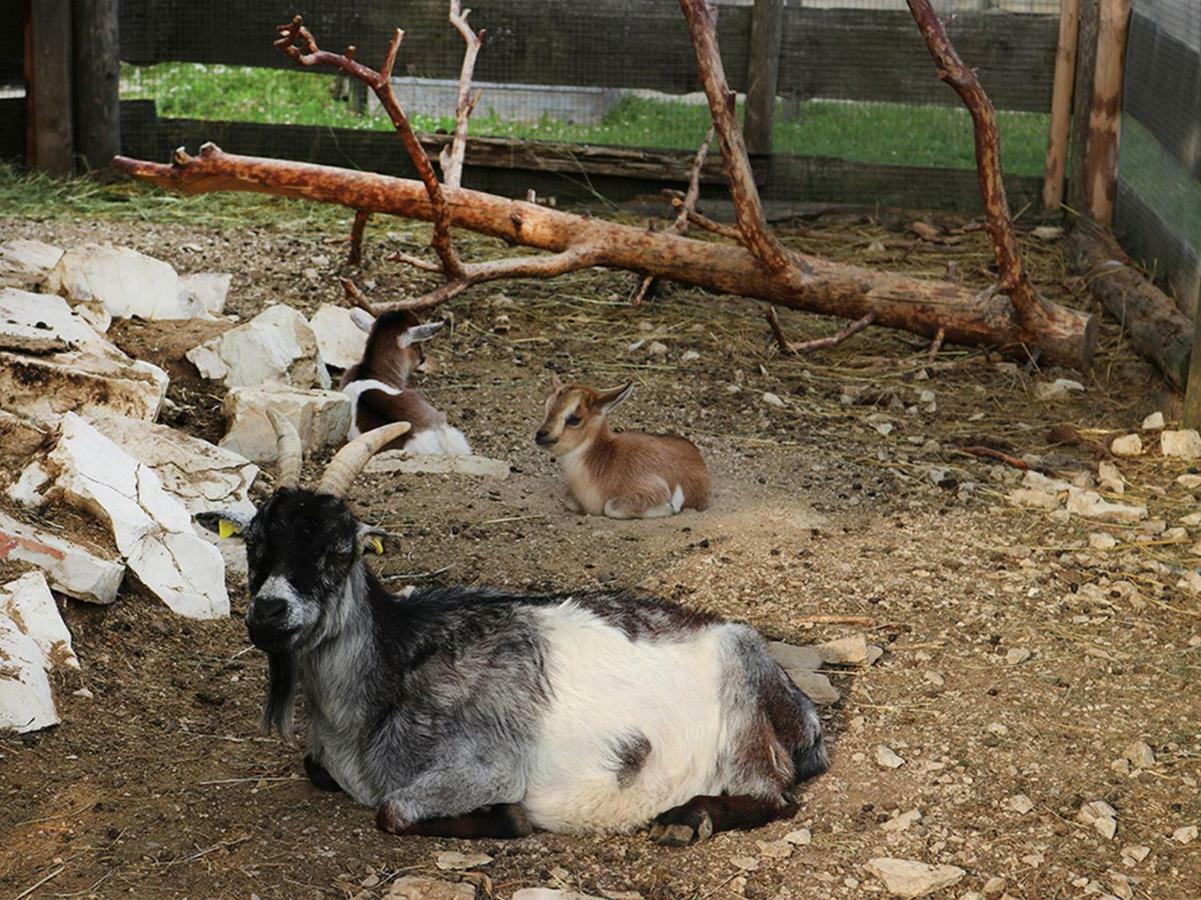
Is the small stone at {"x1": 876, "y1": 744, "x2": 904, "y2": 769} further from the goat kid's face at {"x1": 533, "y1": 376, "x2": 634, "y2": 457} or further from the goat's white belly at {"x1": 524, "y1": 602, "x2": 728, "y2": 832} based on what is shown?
the goat kid's face at {"x1": 533, "y1": 376, "x2": 634, "y2": 457}

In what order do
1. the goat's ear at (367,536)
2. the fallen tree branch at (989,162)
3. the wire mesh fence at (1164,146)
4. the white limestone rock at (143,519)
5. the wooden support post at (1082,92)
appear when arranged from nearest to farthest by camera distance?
the goat's ear at (367,536)
the white limestone rock at (143,519)
the fallen tree branch at (989,162)
the wire mesh fence at (1164,146)
the wooden support post at (1082,92)

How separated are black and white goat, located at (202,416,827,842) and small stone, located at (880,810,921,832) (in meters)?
0.25

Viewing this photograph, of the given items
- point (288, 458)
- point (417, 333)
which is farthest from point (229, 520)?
point (417, 333)

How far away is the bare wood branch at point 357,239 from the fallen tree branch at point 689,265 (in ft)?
0.71

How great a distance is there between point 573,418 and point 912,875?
9.93 feet

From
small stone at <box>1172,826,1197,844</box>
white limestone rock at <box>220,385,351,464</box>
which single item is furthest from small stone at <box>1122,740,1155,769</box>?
white limestone rock at <box>220,385,351,464</box>

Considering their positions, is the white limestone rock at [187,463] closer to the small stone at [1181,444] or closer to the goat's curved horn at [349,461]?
the goat's curved horn at [349,461]

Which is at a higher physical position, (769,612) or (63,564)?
(63,564)

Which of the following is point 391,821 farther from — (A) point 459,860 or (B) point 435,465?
(B) point 435,465

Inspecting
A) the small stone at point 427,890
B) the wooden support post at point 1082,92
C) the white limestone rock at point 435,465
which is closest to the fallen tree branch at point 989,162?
the wooden support post at point 1082,92

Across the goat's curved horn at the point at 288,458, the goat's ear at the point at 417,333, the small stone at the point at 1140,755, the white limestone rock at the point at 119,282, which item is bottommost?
the small stone at the point at 1140,755

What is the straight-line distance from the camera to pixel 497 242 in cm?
1016

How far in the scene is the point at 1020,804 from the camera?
13.7ft

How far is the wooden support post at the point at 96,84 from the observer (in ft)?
34.4
